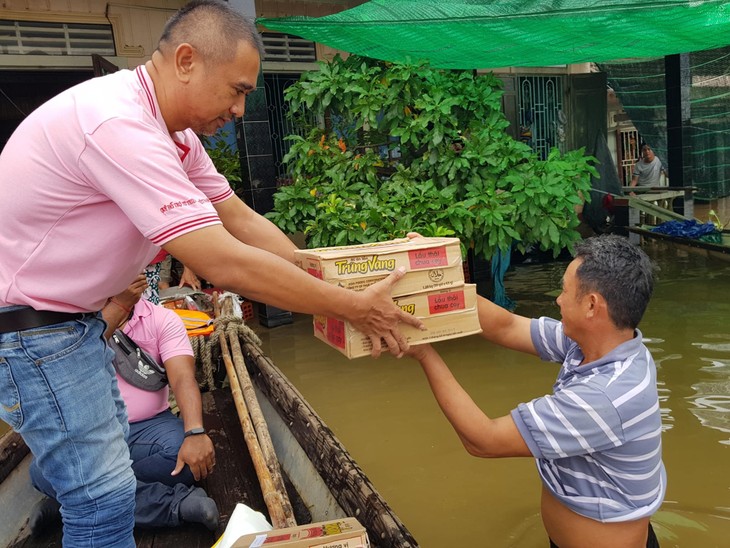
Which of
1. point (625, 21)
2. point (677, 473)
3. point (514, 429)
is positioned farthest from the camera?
point (625, 21)

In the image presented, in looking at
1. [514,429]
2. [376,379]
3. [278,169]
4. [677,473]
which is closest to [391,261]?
[514,429]

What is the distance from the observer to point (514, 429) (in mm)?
2051

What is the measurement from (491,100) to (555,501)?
187 inches

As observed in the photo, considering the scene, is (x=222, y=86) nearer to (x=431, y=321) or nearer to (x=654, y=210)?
(x=431, y=321)

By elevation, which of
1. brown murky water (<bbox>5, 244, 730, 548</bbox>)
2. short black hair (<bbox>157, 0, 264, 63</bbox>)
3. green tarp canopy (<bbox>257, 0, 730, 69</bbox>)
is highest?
green tarp canopy (<bbox>257, 0, 730, 69</bbox>)

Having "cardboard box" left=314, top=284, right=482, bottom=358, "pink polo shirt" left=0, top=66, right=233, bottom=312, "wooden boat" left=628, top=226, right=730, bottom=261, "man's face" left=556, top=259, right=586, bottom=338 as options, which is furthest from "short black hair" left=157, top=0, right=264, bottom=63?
"wooden boat" left=628, top=226, right=730, bottom=261

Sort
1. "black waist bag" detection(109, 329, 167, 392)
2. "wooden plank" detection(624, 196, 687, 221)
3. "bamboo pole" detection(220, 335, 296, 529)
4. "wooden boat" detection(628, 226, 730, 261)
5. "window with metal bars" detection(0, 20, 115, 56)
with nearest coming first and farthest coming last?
"bamboo pole" detection(220, 335, 296, 529)
"black waist bag" detection(109, 329, 167, 392)
"window with metal bars" detection(0, 20, 115, 56)
"wooden boat" detection(628, 226, 730, 261)
"wooden plank" detection(624, 196, 687, 221)

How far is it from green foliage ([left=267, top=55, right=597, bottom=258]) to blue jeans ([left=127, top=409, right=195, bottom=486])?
3.03 m

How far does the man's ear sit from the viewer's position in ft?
6.02

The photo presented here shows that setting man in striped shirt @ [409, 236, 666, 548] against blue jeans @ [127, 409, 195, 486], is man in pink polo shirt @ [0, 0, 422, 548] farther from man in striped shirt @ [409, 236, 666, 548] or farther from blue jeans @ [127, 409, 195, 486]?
blue jeans @ [127, 409, 195, 486]

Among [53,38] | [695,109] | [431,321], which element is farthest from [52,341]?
[695,109]

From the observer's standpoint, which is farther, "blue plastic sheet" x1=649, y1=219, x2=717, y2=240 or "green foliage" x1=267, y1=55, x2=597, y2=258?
"blue plastic sheet" x1=649, y1=219, x2=717, y2=240

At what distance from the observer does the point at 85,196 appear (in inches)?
65.8

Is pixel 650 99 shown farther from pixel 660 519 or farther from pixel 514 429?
pixel 514 429
